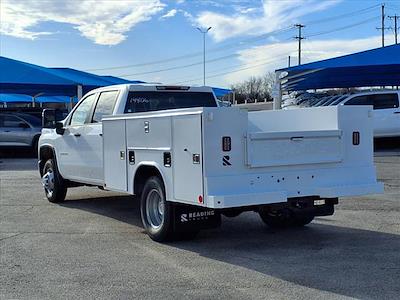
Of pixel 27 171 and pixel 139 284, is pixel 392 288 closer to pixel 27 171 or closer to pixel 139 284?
pixel 139 284

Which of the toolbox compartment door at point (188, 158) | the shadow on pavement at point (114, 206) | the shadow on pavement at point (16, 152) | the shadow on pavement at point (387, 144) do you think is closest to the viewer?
the toolbox compartment door at point (188, 158)

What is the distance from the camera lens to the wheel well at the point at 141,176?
7.68m

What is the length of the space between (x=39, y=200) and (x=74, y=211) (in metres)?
1.60

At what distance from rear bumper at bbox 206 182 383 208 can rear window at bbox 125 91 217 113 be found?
304 centimetres

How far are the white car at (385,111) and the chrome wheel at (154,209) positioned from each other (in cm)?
1488

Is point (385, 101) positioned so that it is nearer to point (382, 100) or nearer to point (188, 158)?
point (382, 100)

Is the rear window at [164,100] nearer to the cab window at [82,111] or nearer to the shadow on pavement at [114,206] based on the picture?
the cab window at [82,111]

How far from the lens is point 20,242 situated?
7746 mm

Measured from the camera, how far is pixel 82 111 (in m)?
10.0

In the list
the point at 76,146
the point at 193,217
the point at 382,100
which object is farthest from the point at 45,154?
the point at 382,100

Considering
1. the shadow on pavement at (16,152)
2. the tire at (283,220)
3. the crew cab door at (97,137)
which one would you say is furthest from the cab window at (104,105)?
the shadow on pavement at (16,152)

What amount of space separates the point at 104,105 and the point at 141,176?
1.89 meters

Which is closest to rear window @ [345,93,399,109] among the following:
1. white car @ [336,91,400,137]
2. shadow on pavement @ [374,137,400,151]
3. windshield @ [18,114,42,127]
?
white car @ [336,91,400,137]

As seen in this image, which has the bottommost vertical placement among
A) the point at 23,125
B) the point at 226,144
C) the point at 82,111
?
the point at 226,144
